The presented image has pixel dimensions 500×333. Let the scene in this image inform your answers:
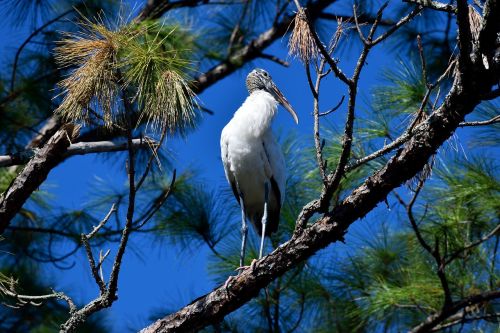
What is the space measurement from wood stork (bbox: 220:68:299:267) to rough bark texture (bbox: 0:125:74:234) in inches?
26.9

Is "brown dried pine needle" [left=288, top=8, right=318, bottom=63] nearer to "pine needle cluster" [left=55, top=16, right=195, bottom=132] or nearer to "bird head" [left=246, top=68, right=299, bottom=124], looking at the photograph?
"pine needle cluster" [left=55, top=16, right=195, bottom=132]

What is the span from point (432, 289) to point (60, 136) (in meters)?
1.31

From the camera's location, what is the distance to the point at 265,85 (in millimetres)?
3658

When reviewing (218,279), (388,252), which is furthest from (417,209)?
(218,279)

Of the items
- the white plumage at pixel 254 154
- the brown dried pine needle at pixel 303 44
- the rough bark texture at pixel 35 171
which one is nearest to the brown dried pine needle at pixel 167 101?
the brown dried pine needle at pixel 303 44

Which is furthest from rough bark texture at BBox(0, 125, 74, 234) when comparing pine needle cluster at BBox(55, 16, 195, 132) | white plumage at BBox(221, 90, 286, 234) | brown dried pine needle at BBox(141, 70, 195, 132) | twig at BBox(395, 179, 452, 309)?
twig at BBox(395, 179, 452, 309)

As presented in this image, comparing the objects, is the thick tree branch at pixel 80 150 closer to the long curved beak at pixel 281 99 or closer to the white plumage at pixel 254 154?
the white plumage at pixel 254 154

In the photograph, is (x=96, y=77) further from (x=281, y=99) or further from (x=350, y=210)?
(x=281, y=99)

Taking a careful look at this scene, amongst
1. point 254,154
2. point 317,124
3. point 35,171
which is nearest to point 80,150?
point 35,171

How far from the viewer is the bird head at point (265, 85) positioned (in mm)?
3609

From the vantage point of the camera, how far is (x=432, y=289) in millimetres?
2963

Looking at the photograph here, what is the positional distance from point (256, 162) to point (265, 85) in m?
0.49

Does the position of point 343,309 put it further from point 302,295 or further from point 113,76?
→ point 113,76

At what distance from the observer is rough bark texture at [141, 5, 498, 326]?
6.48ft
